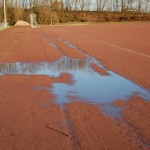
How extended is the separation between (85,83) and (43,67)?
144 inches

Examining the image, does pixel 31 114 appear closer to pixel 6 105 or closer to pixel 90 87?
pixel 6 105

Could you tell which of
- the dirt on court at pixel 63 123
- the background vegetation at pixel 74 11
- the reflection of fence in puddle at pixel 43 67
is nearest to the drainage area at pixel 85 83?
the reflection of fence in puddle at pixel 43 67

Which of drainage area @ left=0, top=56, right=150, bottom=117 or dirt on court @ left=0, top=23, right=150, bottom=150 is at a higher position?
drainage area @ left=0, top=56, right=150, bottom=117

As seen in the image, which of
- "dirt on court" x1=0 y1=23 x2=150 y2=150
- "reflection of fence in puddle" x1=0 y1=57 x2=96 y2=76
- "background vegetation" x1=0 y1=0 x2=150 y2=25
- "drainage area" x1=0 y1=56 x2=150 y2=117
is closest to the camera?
"dirt on court" x1=0 y1=23 x2=150 y2=150

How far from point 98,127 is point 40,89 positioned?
3.57 m

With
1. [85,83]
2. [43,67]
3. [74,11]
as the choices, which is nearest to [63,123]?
[85,83]

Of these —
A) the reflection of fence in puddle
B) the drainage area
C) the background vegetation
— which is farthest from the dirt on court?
the background vegetation

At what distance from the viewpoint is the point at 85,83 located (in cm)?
1011

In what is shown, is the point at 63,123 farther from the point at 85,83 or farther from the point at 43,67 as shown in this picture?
the point at 43,67

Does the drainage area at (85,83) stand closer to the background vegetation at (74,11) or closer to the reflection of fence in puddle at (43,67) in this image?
the reflection of fence in puddle at (43,67)

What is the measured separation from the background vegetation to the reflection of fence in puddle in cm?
7890

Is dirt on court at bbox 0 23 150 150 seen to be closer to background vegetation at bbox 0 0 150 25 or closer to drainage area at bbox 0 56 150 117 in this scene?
drainage area at bbox 0 56 150 117

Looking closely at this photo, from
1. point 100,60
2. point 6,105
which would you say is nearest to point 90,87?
point 6,105

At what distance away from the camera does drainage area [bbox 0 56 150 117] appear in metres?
8.23
